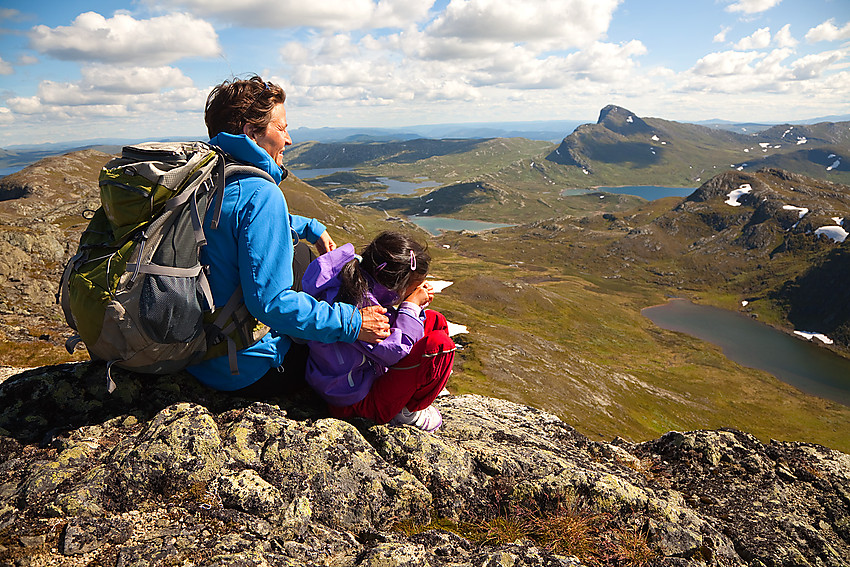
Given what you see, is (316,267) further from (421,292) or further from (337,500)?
(337,500)

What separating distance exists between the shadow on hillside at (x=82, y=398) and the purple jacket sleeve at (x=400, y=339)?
2.17m

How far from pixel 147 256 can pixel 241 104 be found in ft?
8.90

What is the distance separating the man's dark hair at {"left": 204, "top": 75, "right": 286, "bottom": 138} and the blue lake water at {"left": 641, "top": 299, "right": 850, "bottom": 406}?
6303 inches

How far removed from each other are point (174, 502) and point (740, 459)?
14.1m

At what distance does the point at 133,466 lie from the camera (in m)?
6.16

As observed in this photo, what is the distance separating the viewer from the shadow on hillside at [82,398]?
711 centimetres

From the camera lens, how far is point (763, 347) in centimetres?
15350

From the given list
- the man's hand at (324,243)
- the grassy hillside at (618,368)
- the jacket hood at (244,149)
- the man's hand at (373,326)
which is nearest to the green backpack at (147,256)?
the jacket hood at (244,149)

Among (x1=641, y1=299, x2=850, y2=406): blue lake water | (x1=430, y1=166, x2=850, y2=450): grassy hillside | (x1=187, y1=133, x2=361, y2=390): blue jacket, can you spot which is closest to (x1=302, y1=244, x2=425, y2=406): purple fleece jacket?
(x1=187, y1=133, x2=361, y2=390): blue jacket

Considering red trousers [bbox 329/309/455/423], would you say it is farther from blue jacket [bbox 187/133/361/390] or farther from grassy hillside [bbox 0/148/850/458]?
grassy hillside [bbox 0/148/850/458]

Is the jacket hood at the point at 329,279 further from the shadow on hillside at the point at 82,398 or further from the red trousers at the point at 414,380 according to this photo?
the shadow on hillside at the point at 82,398

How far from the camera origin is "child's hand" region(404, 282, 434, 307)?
26.5 feet

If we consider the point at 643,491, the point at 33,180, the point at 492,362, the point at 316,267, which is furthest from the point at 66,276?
the point at 33,180

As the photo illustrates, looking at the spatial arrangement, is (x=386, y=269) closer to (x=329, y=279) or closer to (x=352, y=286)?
(x=352, y=286)
